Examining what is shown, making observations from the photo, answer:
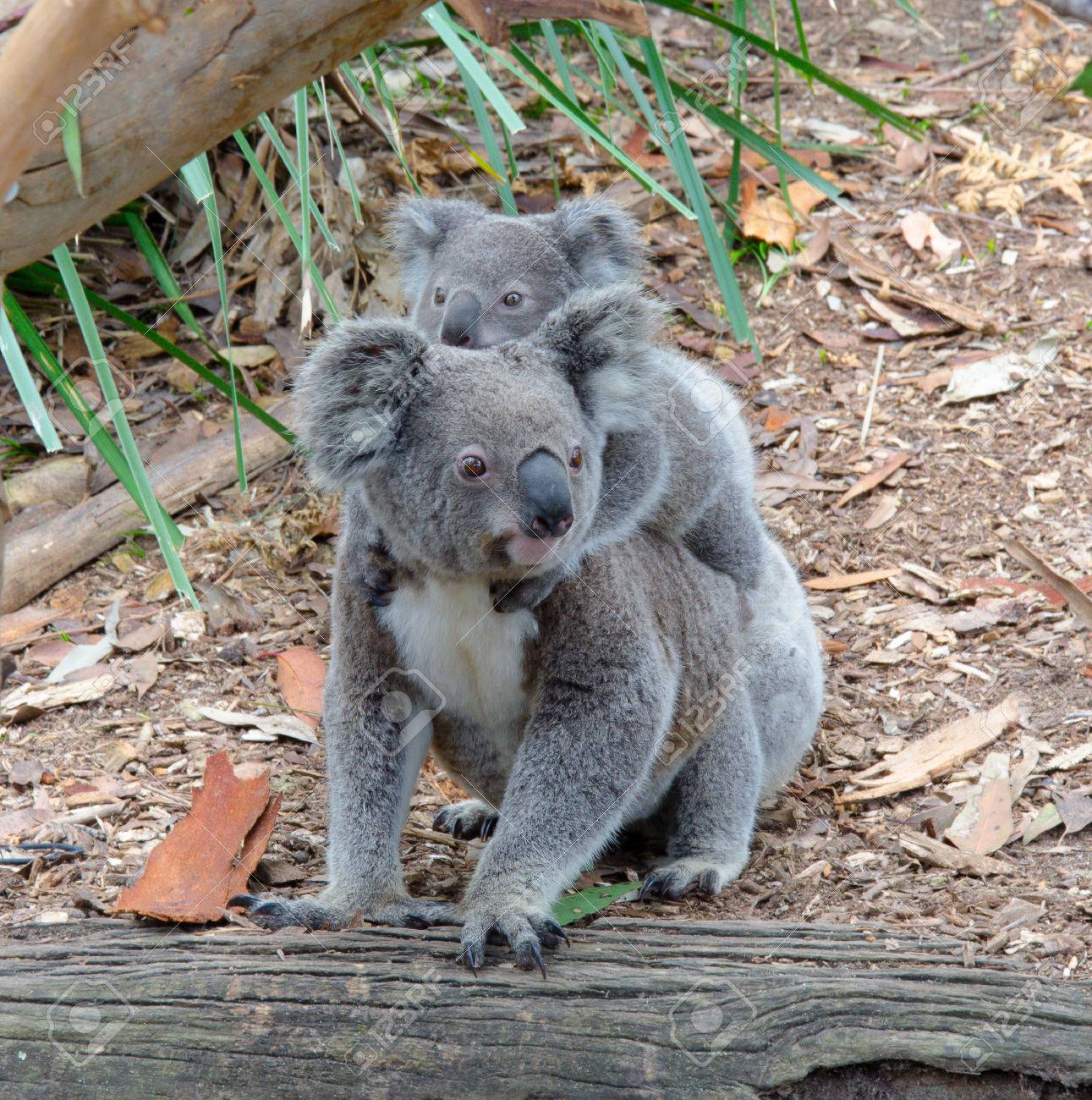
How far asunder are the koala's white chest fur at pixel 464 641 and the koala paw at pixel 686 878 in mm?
680

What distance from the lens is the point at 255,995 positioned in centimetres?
262

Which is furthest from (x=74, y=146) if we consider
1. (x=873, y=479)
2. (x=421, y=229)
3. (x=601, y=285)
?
(x=873, y=479)

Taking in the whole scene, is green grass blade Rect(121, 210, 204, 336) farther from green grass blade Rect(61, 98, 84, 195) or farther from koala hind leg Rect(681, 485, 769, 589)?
green grass blade Rect(61, 98, 84, 195)

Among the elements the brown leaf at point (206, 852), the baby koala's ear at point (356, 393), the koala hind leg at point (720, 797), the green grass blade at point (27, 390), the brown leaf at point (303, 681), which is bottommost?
the koala hind leg at point (720, 797)

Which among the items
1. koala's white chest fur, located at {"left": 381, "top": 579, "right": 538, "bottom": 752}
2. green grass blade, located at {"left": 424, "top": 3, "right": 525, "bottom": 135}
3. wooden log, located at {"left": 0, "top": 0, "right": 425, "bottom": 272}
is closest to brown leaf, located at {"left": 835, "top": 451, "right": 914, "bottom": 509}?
green grass blade, located at {"left": 424, "top": 3, "right": 525, "bottom": 135}

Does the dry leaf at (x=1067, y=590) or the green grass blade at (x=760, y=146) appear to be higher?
the green grass blade at (x=760, y=146)

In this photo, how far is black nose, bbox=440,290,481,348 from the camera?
3.92 metres

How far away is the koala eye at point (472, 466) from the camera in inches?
113

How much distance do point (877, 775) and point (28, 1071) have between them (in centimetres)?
279

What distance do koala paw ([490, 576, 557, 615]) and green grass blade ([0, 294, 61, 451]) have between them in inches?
51.6

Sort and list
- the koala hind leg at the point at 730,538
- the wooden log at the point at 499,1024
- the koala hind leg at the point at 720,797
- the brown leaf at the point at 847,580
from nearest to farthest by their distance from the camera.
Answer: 1. the wooden log at the point at 499,1024
2. the koala hind leg at the point at 720,797
3. the koala hind leg at the point at 730,538
4. the brown leaf at the point at 847,580

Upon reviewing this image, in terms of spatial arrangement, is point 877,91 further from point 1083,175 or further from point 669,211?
point 669,211

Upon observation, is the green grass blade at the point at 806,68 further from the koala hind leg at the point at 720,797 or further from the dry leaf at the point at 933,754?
the koala hind leg at the point at 720,797

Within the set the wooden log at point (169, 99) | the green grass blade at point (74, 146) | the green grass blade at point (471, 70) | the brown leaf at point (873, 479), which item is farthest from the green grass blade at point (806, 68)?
the green grass blade at point (74, 146)
